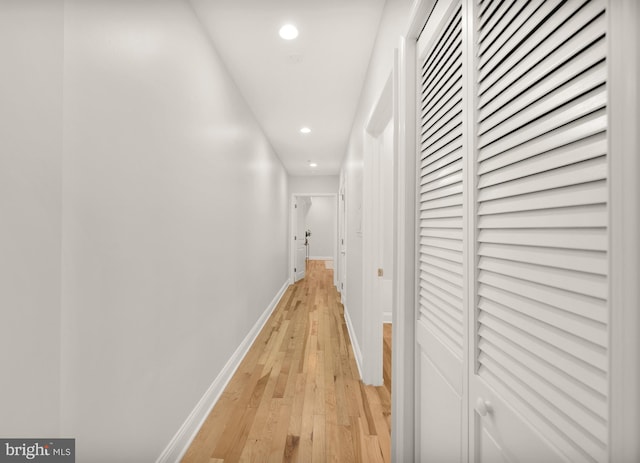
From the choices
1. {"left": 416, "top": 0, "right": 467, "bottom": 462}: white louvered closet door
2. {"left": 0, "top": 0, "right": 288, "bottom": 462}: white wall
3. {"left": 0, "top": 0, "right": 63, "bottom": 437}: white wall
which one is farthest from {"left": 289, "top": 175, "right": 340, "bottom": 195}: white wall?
{"left": 0, "top": 0, "right": 63, "bottom": 437}: white wall

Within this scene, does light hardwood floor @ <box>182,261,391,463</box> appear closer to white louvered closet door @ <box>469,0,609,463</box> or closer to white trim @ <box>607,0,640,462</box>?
white louvered closet door @ <box>469,0,609,463</box>

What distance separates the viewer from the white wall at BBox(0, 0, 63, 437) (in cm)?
77

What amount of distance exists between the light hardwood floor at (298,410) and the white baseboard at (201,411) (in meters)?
0.04

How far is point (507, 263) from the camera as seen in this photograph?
0.67 meters

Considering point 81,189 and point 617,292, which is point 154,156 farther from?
point 617,292

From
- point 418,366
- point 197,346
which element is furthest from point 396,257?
point 197,346

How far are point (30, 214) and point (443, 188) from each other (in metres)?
1.22

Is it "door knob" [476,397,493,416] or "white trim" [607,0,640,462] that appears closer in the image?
"white trim" [607,0,640,462]

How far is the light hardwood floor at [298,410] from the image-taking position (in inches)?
63.3

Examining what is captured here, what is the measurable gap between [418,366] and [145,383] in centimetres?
119

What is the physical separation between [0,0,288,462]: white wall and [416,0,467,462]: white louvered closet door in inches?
46.3

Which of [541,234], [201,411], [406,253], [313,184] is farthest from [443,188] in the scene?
[313,184]

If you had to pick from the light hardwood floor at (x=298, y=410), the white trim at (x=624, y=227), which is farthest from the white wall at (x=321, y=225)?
the white trim at (x=624, y=227)

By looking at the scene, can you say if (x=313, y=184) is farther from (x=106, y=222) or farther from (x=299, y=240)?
(x=106, y=222)
